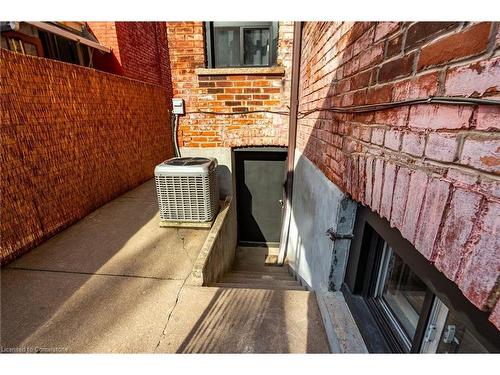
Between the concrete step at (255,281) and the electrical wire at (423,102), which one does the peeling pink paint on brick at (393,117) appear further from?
the concrete step at (255,281)

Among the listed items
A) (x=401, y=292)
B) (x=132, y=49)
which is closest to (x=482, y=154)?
(x=401, y=292)

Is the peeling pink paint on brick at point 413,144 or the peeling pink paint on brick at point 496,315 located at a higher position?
the peeling pink paint on brick at point 413,144

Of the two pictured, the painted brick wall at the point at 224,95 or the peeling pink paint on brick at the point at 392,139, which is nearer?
the peeling pink paint on brick at the point at 392,139

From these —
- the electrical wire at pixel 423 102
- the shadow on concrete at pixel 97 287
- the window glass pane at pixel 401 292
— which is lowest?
the shadow on concrete at pixel 97 287

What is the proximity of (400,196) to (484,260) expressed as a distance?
0.37m

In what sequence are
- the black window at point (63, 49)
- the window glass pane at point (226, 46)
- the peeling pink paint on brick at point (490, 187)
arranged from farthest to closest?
1. the black window at point (63, 49)
2. the window glass pane at point (226, 46)
3. the peeling pink paint on brick at point (490, 187)

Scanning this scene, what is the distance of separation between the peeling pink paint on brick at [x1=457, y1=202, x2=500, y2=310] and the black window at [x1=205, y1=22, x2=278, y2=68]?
3768 millimetres

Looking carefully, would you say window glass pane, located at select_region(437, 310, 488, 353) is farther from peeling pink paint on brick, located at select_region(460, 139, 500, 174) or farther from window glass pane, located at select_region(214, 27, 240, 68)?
window glass pane, located at select_region(214, 27, 240, 68)

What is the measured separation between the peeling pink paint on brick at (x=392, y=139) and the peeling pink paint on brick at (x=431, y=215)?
278 mm

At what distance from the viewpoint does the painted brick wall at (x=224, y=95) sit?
3504 mm

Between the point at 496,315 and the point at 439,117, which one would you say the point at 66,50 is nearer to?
the point at 439,117

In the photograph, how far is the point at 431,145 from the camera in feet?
2.64

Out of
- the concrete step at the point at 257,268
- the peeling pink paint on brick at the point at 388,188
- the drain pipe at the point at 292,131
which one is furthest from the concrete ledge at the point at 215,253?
the peeling pink paint on brick at the point at 388,188

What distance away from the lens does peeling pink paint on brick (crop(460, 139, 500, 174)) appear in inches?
23.1
